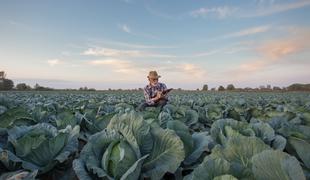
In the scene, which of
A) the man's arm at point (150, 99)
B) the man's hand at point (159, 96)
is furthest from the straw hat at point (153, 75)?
the man's hand at point (159, 96)

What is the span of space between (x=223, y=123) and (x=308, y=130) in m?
0.60

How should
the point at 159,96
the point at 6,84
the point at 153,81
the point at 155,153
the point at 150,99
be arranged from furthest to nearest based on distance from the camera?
the point at 6,84, the point at 153,81, the point at 150,99, the point at 159,96, the point at 155,153

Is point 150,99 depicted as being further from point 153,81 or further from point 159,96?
point 159,96

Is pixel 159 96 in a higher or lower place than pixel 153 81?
lower

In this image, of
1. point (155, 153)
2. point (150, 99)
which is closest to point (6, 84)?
point (150, 99)

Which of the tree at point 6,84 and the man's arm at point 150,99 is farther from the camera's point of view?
the tree at point 6,84

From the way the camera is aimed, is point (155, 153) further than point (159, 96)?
No

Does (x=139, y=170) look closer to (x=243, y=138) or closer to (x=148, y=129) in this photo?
(x=148, y=129)

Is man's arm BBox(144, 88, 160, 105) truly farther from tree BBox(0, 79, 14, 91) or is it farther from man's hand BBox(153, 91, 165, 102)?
tree BBox(0, 79, 14, 91)

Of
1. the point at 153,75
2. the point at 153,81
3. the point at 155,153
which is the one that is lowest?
the point at 155,153

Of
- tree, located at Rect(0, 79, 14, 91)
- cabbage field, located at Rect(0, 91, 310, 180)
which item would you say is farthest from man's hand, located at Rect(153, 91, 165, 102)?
tree, located at Rect(0, 79, 14, 91)

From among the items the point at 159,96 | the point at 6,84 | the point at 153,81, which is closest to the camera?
the point at 159,96

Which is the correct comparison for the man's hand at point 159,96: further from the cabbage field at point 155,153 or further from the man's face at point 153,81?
the cabbage field at point 155,153

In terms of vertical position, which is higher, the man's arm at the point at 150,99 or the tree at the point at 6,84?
the tree at the point at 6,84
